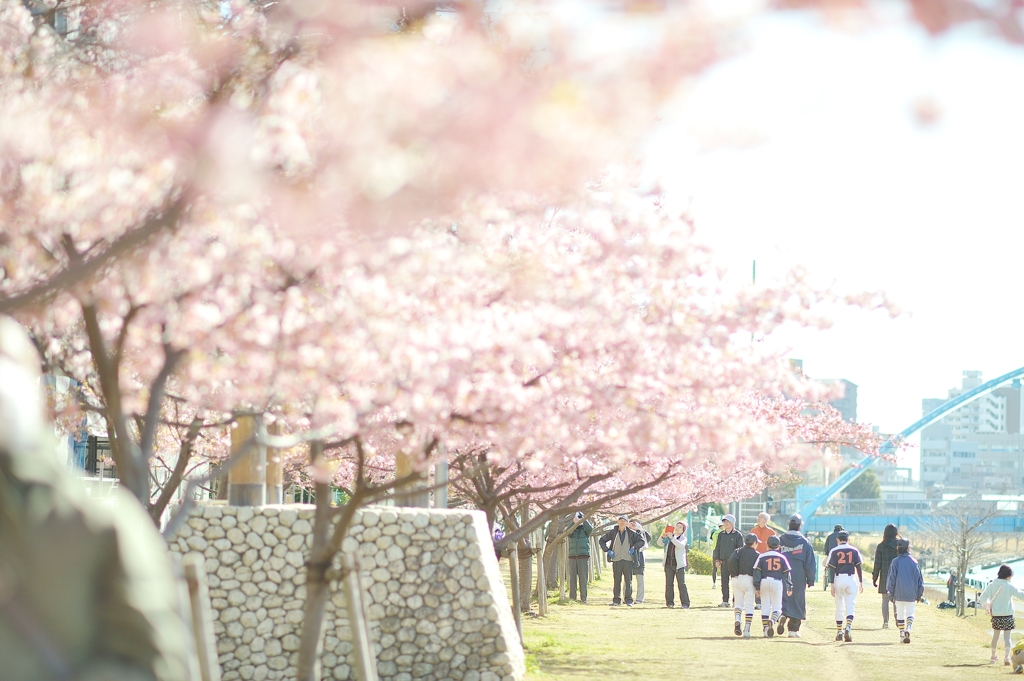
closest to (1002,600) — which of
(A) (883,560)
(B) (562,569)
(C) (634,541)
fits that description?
(A) (883,560)

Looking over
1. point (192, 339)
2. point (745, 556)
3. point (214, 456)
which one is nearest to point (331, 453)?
point (214, 456)

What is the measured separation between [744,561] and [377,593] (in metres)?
6.69

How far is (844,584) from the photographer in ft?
55.3

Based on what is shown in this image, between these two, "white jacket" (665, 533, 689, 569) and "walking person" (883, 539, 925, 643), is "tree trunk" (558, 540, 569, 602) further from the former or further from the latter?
"walking person" (883, 539, 925, 643)

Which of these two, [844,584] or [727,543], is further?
[727,543]

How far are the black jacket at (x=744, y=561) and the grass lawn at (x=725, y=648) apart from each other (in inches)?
40.3

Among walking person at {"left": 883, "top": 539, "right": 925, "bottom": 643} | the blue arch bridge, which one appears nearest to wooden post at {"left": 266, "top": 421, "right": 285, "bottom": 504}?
walking person at {"left": 883, "top": 539, "right": 925, "bottom": 643}

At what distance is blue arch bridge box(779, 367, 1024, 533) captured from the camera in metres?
63.7

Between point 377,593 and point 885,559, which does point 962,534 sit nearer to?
point 885,559

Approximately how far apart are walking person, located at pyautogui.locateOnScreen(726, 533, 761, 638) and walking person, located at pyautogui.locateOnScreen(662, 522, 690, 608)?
3.40m

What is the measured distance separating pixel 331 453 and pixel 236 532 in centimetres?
215

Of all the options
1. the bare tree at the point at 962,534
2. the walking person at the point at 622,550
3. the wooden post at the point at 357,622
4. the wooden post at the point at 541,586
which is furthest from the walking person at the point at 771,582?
the bare tree at the point at 962,534

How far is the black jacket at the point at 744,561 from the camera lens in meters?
17.7

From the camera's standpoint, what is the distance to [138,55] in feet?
19.2
